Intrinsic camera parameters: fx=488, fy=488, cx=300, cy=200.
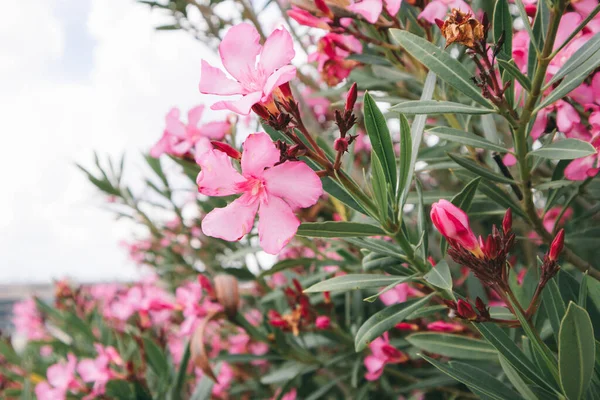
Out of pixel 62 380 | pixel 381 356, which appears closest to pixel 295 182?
pixel 381 356

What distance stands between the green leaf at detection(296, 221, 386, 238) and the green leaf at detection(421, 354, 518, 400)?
18cm

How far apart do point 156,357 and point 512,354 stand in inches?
40.8

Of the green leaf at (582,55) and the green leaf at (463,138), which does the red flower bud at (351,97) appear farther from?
the green leaf at (582,55)

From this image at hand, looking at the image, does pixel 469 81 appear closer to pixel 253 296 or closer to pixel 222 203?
pixel 222 203

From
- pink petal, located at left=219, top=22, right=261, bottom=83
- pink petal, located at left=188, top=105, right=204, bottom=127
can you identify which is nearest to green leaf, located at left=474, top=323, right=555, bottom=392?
pink petal, located at left=219, top=22, right=261, bottom=83

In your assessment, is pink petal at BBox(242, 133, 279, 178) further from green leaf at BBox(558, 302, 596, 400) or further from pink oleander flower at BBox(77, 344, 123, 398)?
pink oleander flower at BBox(77, 344, 123, 398)

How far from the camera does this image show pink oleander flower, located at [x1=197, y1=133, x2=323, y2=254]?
22.2 inches

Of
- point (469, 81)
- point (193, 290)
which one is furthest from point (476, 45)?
point (193, 290)

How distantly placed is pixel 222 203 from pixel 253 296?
1.81 ft

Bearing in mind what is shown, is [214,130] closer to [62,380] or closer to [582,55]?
[582,55]

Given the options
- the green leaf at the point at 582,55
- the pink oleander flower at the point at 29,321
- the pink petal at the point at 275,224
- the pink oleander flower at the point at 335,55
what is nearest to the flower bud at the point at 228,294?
the pink oleander flower at the point at 335,55

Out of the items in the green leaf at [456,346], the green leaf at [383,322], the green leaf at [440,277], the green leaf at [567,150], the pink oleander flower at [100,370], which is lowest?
the pink oleander flower at [100,370]

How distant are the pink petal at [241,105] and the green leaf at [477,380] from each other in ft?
1.26

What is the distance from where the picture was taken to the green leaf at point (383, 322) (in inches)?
27.0
